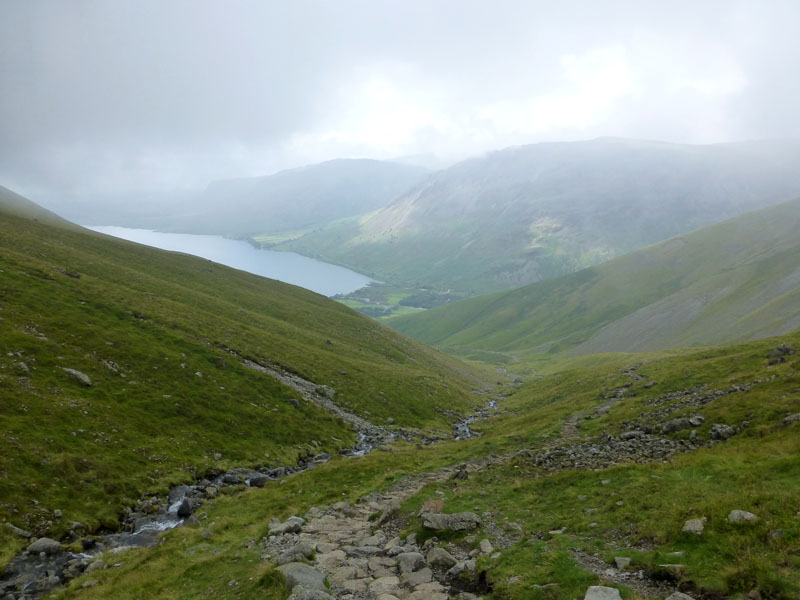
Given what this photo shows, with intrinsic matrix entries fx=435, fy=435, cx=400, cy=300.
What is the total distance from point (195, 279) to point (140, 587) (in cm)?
8748

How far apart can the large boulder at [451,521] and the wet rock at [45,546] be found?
60.5 feet

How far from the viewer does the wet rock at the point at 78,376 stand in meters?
35.4

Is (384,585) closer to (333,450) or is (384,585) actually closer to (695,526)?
(695,526)

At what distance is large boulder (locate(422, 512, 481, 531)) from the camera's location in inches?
723

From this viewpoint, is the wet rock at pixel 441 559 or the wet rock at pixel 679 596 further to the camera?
the wet rock at pixel 441 559

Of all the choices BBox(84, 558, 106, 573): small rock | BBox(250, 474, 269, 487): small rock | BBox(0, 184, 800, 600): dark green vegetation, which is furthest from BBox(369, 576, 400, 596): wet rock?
BBox(250, 474, 269, 487): small rock

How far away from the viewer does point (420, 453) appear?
133 feet

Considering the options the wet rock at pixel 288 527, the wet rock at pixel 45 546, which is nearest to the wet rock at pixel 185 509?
the wet rock at pixel 45 546

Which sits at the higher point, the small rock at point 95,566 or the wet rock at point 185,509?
the small rock at point 95,566

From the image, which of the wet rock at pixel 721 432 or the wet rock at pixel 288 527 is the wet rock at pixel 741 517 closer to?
the wet rock at pixel 721 432

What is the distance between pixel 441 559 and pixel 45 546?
19.9m

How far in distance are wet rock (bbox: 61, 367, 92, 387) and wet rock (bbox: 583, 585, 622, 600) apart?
127 ft

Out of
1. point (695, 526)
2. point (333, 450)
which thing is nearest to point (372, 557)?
point (695, 526)

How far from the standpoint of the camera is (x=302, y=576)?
1495 centimetres
